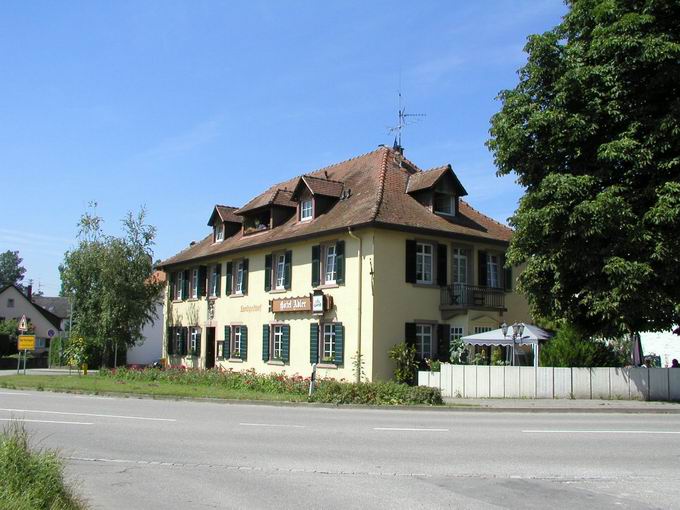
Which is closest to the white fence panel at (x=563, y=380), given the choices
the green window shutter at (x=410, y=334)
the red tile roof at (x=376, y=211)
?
the green window shutter at (x=410, y=334)

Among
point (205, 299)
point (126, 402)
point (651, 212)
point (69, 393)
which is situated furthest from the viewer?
point (205, 299)

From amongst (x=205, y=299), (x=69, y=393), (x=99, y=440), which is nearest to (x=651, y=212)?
(x=99, y=440)

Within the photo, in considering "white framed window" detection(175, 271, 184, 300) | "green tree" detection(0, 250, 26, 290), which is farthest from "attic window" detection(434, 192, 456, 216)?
"green tree" detection(0, 250, 26, 290)

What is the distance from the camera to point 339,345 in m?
27.5

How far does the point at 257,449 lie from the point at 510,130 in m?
14.7

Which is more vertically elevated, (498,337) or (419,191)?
(419,191)

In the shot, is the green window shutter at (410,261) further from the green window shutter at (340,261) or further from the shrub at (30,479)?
the shrub at (30,479)

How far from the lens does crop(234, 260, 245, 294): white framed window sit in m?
35.2

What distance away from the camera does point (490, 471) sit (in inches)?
366

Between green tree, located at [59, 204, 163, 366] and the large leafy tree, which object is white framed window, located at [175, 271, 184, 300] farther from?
the large leafy tree

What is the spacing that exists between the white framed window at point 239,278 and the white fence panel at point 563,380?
17449 millimetres

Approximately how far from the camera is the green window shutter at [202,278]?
38938 mm

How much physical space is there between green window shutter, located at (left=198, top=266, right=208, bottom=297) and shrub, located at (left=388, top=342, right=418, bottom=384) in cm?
1584

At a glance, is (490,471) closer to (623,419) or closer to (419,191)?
(623,419)
